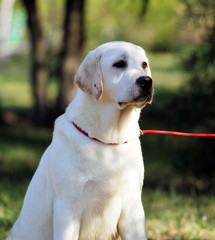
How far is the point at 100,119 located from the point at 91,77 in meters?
0.28

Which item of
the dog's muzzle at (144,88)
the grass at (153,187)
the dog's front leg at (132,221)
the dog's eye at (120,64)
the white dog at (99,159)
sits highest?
the dog's eye at (120,64)

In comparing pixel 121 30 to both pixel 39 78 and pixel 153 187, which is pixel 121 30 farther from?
pixel 153 187

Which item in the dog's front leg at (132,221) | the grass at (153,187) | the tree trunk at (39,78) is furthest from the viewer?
the tree trunk at (39,78)

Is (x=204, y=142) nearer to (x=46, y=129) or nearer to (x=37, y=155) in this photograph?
(x=37, y=155)

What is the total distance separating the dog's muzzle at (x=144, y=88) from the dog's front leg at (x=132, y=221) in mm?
644

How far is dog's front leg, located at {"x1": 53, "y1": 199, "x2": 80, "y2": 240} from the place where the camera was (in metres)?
2.99

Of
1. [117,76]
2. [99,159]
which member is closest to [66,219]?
[99,159]

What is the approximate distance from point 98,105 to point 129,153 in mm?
369

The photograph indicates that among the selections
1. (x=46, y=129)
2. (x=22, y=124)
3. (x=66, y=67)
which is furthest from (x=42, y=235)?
(x=22, y=124)

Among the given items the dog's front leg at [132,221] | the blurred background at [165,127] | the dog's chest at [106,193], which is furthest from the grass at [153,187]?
the dog's chest at [106,193]

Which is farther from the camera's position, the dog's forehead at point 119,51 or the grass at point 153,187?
the grass at point 153,187

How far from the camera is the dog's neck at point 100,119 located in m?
3.15

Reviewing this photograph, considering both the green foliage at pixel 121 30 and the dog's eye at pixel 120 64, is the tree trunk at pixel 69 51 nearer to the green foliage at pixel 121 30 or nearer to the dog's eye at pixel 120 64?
the dog's eye at pixel 120 64

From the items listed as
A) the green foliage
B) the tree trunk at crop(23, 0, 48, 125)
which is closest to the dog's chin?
the tree trunk at crop(23, 0, 48, 125)
